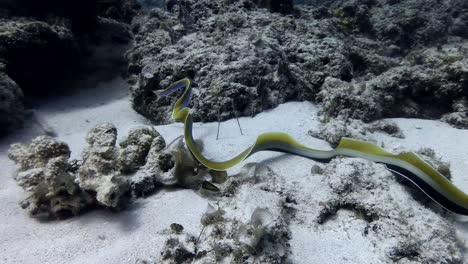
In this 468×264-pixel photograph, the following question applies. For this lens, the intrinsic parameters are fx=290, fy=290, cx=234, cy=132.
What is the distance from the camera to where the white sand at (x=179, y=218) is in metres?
2.03

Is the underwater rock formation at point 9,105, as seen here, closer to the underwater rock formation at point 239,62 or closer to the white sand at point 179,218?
the white sand at point 179,218

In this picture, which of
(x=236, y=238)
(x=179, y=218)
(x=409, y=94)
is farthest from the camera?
(x=409, y=94)

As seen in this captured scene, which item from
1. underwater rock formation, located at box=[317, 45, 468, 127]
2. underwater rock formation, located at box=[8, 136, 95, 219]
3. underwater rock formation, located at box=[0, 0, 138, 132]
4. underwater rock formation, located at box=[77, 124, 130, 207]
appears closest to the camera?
underwater rock formation, located at box=[77, 124, 130, 207]

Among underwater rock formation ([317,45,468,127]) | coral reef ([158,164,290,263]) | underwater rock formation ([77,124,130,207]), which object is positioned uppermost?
underwater rock formation ([77,124,130,207])

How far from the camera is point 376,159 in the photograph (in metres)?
2.70

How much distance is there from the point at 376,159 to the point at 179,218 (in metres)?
1.85

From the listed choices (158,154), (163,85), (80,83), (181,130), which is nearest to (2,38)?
(80,83)

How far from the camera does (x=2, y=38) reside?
468cm

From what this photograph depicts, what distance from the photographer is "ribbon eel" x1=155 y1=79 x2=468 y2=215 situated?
7.64 ft

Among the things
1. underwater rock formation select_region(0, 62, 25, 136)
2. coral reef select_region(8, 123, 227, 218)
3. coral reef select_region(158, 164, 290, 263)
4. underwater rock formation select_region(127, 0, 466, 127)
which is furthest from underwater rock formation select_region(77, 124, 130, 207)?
underwater rock formation select_region(0, 62, 25, 136)

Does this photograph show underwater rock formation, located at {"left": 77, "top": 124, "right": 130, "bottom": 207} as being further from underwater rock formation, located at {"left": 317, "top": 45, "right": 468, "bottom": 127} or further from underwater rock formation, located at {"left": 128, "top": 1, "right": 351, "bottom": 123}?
underwater rock formation, located at {"left": 317, "top": 45, "right": 468, "bottom": 127}

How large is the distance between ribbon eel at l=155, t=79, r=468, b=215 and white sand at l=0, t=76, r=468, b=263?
0.14 meters

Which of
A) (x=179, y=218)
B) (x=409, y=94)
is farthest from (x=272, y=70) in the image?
(x=179, y=218)

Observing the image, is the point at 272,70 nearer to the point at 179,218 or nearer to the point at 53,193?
the point at 179,218
